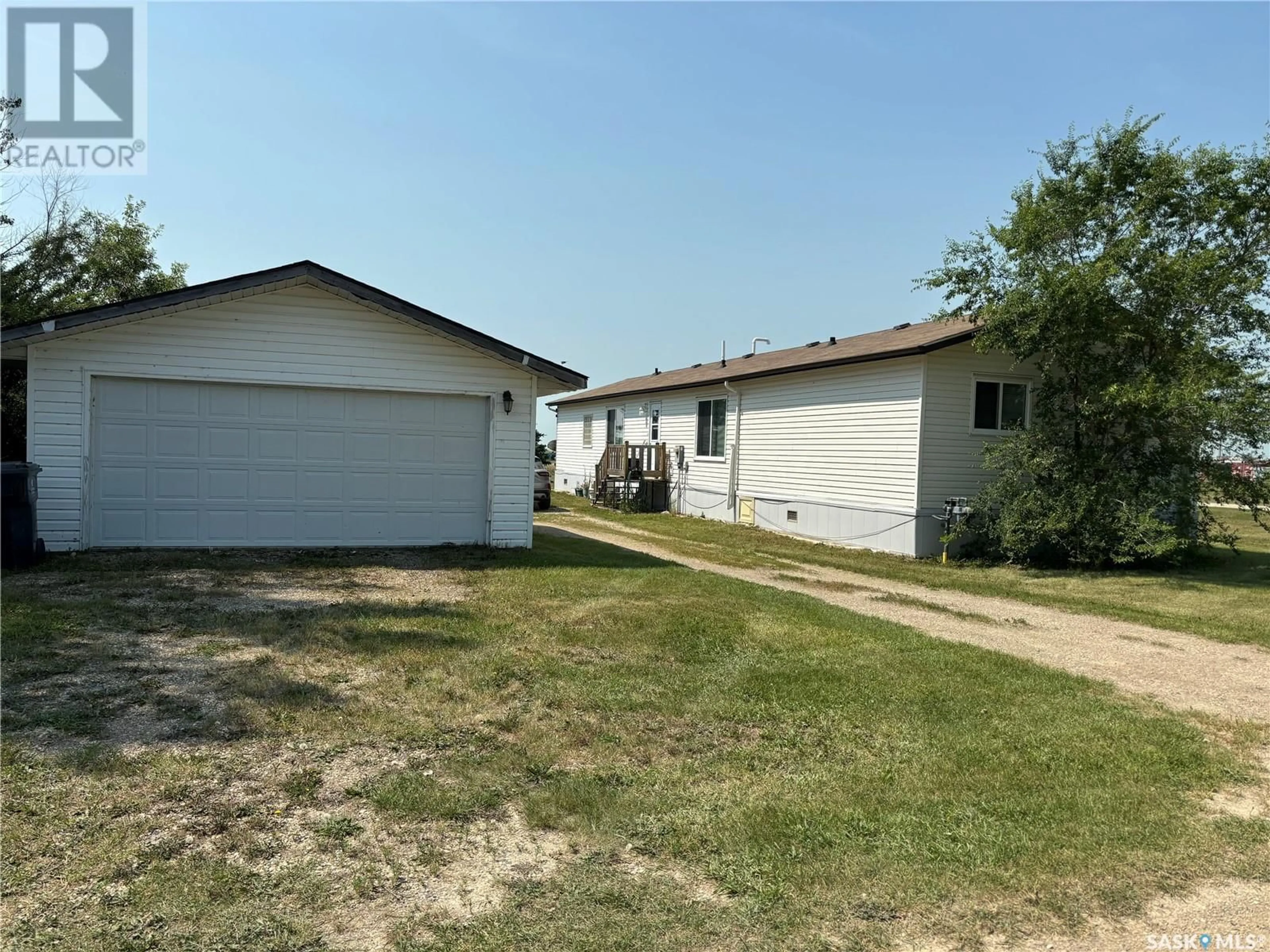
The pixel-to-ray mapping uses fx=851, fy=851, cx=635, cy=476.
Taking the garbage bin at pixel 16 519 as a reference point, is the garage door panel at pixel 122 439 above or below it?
above

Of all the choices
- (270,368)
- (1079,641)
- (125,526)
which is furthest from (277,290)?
(1079,641)

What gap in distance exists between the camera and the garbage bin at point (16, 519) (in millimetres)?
9242

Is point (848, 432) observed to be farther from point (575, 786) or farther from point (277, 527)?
point (575, 786)

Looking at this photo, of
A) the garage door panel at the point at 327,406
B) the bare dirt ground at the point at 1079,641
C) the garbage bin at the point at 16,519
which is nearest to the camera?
the bare dirt ground at the point at 1079,641

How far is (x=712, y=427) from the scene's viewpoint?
2178 cm

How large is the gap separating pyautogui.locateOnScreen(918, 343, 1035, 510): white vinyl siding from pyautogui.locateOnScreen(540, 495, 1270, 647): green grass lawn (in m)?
1.39

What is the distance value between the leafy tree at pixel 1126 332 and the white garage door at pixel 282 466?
8254 millimetres

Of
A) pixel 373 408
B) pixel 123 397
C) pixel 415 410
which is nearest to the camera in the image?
pixel 123 397

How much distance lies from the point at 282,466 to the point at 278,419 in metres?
0.63

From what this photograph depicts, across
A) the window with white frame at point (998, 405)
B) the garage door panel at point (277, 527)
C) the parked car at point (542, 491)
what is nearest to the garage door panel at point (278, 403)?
the garage door panel at point (277, 527)

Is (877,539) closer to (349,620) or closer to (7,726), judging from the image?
(349,620)

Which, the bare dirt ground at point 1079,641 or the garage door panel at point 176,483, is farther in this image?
the garage door panel at point 176,483

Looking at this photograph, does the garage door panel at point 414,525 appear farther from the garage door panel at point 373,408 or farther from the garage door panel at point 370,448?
the garage door panel at point 373,408

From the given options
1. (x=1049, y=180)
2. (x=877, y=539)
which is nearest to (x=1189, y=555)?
(x=877, y=539)
